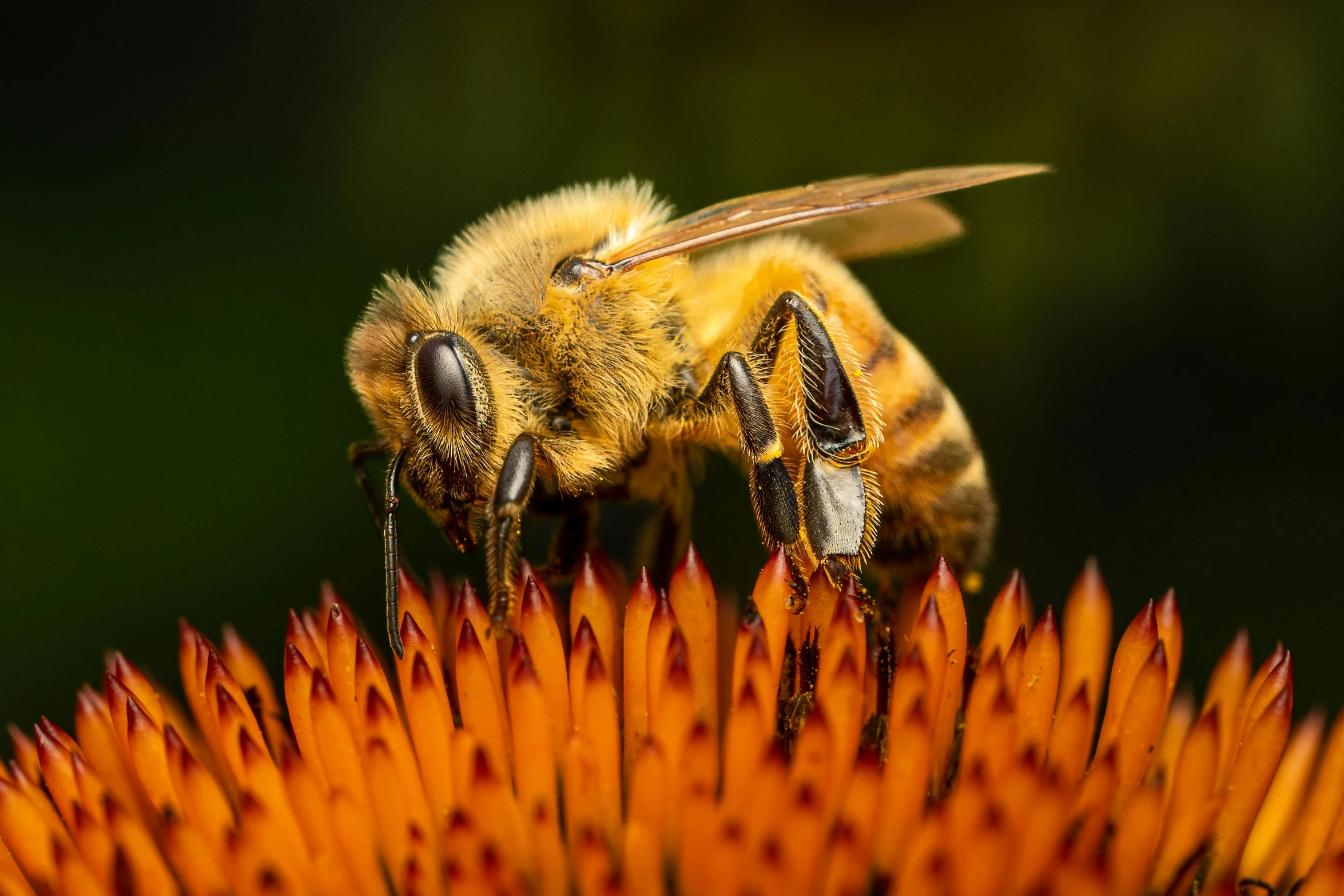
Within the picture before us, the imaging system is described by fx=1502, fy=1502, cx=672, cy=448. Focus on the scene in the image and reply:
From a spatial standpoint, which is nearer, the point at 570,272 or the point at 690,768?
the point at 690,768

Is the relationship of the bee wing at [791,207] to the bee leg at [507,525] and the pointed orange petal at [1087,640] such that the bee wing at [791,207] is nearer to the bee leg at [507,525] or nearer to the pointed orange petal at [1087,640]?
the bee leg at [507,525]

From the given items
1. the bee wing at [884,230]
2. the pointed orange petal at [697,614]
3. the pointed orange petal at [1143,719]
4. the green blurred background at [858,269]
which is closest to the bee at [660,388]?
the pointed orange petal at [697,614]

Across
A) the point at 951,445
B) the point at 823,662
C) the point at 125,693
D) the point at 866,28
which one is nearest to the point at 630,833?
the point at 823,662

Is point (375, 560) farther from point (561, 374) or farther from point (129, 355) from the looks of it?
point (561, 374)

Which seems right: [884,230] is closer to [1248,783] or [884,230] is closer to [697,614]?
[697,614]

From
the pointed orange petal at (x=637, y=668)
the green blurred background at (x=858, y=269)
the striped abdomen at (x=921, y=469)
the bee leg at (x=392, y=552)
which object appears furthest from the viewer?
the green blurred background at (x=858, y=269)

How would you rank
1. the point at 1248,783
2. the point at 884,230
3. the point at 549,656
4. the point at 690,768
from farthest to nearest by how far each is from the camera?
the point at 884,230
the point at 549,656
the point at 1248,783
the point at 690,768

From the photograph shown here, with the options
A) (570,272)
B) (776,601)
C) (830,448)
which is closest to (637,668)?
(776,601)
